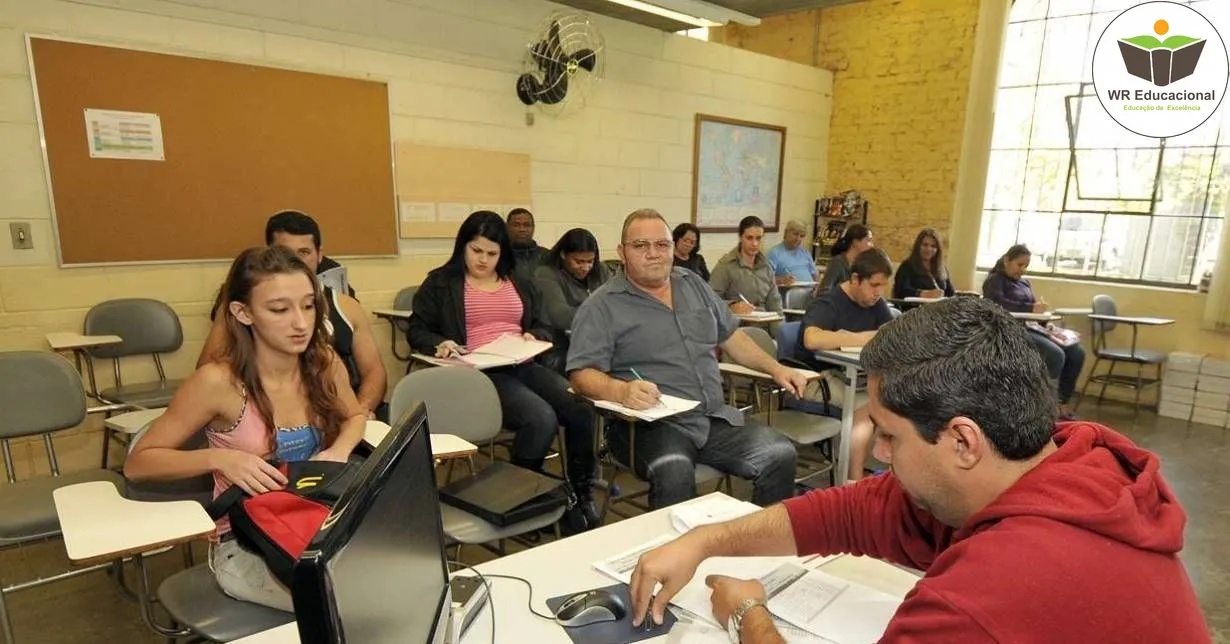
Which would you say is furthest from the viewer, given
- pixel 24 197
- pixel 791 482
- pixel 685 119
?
pixel 685 119

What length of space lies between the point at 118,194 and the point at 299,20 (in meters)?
1.33

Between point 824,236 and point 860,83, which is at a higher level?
point 860,83

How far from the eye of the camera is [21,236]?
3.05m

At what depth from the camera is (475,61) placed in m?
4.41

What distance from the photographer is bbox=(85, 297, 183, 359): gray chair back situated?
126 inches

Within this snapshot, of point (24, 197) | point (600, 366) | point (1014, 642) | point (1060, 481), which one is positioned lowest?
point (600, 366)

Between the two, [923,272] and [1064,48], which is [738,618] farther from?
[1064,48]

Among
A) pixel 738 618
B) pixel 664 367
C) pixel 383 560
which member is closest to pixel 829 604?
pixel 738 618

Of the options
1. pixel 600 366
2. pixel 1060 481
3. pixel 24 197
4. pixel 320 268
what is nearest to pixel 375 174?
pixel 320 268

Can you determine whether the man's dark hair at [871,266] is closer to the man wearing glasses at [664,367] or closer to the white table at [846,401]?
the white table at [846,401]

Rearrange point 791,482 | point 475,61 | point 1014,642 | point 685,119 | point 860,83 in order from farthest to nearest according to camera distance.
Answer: point 860,83, point 685,119, point 475,61, point 791,482, point 1014,642

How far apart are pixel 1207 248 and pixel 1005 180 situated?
1565 mm

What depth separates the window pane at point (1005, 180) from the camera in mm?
5988

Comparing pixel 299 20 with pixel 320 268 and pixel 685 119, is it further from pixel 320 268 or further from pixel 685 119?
pixel 685 119
